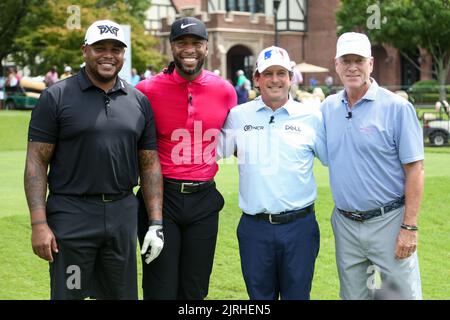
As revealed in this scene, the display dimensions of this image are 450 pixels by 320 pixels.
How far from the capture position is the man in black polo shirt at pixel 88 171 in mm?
4914

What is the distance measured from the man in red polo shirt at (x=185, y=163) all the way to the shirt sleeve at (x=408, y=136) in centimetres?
137

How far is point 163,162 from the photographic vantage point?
18.3 feet

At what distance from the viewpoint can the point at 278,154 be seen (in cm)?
530

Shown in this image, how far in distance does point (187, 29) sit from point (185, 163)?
0.99 metres

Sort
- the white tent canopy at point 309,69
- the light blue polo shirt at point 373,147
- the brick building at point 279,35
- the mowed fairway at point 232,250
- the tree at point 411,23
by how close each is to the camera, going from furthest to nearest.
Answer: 1. the brick building at point 279,35
2. the white tent canopy at point 309,69
3. the tree at point 411,23
4. the mowed fairway at point 232,250
5. the light blue polo shirt at point 373,147

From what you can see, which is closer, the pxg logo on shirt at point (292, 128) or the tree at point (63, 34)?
the pxg logo on shirt at point (292, 128)

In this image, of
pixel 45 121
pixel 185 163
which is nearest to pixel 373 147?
pixel 185 163

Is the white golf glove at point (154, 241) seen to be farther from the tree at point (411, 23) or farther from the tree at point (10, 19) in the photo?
the tree at point (10, 19)

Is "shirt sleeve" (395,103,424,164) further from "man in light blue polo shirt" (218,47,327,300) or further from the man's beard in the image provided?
the man's beard

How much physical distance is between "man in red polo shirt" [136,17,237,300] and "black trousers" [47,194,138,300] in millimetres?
394

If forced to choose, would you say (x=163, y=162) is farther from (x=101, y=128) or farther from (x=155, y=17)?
(x=155, y=17)

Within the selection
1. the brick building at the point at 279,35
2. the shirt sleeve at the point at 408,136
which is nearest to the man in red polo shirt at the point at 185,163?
the shirt sleeve at the point at 408,136

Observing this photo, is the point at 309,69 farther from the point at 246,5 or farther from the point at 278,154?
the point at 278,154

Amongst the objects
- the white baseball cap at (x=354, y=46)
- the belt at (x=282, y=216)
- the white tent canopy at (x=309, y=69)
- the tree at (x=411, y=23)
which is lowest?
the belt at (x=282, y=216)
